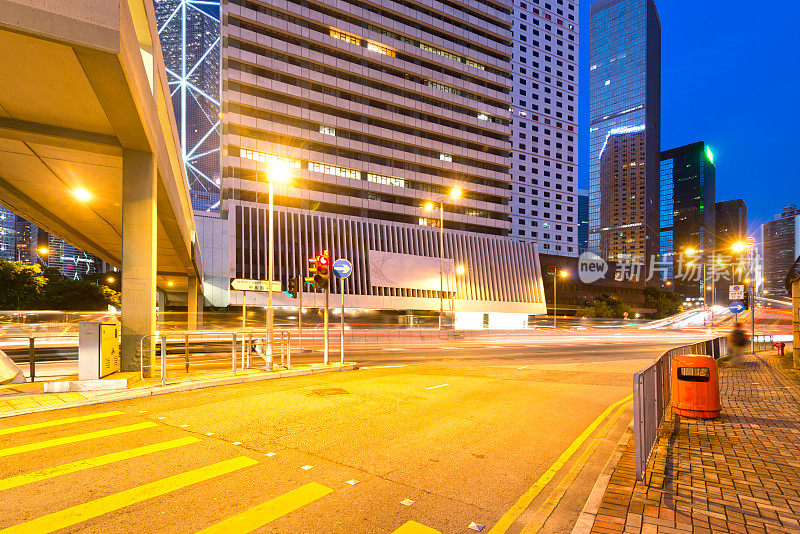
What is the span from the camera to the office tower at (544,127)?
323ft

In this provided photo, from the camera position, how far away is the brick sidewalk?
152 inches

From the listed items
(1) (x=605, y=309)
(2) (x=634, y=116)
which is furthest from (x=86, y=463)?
(2) (x=634, y=116)

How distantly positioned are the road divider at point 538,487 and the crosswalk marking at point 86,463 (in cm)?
451

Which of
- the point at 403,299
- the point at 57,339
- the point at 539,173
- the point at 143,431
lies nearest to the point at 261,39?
the point at 403,299

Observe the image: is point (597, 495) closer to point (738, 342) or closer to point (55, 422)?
point (55, 422)

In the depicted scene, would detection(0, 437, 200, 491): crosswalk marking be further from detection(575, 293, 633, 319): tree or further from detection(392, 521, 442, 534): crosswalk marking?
detection(575, 293, 633, 319): tree

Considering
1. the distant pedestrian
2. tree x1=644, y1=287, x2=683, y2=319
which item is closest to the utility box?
the distant pedestrian

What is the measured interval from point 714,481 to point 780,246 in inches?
4692

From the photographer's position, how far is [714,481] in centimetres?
481

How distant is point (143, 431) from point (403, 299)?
157 ft

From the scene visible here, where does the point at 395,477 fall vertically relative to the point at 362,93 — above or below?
below

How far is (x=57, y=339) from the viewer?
17.0m

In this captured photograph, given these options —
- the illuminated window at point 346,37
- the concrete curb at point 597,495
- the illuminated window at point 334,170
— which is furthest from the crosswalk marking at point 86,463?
the illuminated window at point 346,37

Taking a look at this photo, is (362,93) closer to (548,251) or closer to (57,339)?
(57,339)
